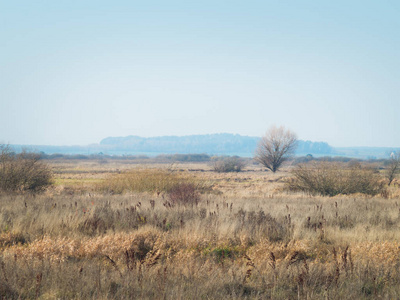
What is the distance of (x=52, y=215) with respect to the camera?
33.0 ft

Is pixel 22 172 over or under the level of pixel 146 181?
over

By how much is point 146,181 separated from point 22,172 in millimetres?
7352

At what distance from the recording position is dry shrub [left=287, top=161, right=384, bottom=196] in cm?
2306

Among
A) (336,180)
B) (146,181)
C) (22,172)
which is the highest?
(22,172)

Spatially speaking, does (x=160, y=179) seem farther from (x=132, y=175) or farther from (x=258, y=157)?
(x=258, y=157)

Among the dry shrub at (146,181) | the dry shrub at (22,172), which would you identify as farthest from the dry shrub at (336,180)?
the dry shrub at (22,172)

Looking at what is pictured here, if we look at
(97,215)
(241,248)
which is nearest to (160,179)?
(97,215)

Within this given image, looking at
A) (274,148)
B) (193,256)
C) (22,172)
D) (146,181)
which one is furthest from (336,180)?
(274,148)

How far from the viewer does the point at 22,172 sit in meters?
19.1

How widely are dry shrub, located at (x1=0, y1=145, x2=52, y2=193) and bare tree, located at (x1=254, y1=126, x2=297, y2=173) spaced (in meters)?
49.2

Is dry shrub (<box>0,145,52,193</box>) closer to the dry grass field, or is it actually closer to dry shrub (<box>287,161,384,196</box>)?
the dry grass field

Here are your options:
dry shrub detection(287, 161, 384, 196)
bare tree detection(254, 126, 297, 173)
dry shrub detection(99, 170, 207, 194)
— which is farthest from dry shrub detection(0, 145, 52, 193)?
bare tree detection(254, 126, 297, 173)

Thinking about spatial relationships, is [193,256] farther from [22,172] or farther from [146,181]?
[146,181]

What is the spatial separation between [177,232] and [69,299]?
177 inches
